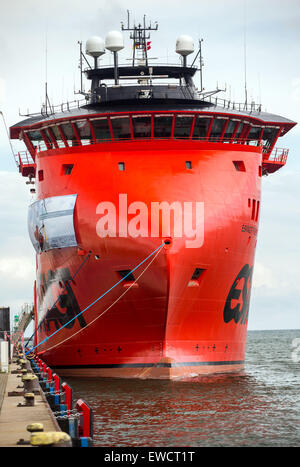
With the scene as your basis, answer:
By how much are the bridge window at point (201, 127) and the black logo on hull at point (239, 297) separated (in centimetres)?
547

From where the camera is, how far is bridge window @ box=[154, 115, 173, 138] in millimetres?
29641

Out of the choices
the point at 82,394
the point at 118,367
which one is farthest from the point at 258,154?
the point at 82,394

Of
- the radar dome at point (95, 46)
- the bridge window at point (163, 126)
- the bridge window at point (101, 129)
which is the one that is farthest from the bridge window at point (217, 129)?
the radar dome at point (95, 46)

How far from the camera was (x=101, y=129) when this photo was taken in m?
30.2

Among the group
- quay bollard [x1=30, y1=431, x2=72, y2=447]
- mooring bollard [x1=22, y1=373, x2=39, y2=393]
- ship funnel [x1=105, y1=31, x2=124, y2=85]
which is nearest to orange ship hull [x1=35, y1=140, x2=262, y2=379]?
ship funnel [x1=105, y1=31, x2=124, y2=85]

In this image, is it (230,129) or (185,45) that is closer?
(230,129)

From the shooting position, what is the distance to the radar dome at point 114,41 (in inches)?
1363

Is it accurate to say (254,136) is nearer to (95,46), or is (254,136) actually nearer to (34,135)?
(95,46)

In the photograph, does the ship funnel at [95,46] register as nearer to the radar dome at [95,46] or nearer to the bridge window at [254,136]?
the radar dome at [95,46]

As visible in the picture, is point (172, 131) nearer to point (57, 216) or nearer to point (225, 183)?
point (225, 183)

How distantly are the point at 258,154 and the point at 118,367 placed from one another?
1027 centimetres

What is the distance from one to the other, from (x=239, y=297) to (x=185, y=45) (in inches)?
490

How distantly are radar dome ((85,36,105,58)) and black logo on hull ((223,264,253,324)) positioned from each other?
1274 cm

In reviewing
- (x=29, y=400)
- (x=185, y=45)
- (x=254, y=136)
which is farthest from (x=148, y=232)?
(x=185, y=45)
